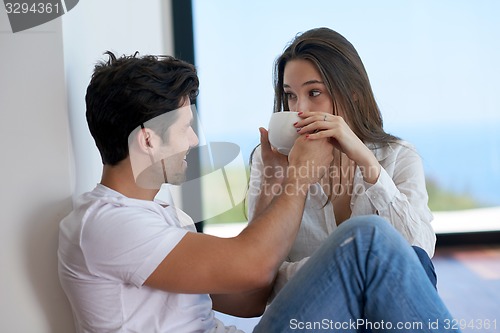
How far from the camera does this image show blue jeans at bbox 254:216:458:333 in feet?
3.49

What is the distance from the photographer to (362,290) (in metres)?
1.10

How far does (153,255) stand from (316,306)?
0.98ft

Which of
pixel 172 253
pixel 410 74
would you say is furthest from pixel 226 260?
pixel 410 74

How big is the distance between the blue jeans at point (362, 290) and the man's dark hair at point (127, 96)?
40 centimetres

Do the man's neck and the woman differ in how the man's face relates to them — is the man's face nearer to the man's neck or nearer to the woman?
the man's neck

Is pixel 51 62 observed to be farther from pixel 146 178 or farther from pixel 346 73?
pixel 346 73

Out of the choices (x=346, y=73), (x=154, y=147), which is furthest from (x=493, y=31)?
(x=154, y=147)

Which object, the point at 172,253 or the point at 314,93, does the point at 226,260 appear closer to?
the point at 172,253

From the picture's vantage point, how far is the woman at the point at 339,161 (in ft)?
4.60

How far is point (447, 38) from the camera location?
3.21 meters

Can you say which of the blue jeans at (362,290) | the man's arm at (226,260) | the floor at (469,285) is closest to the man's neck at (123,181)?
the man's arm at (226,260)

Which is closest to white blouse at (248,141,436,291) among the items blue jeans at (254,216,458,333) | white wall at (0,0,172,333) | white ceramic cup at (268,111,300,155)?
white ceramic cup at (268,111,300,155)

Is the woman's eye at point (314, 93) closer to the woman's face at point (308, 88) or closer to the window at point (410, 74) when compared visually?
the woman's face at point (308, 88)

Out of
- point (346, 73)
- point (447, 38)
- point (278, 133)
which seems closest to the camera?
point (278, 133)
